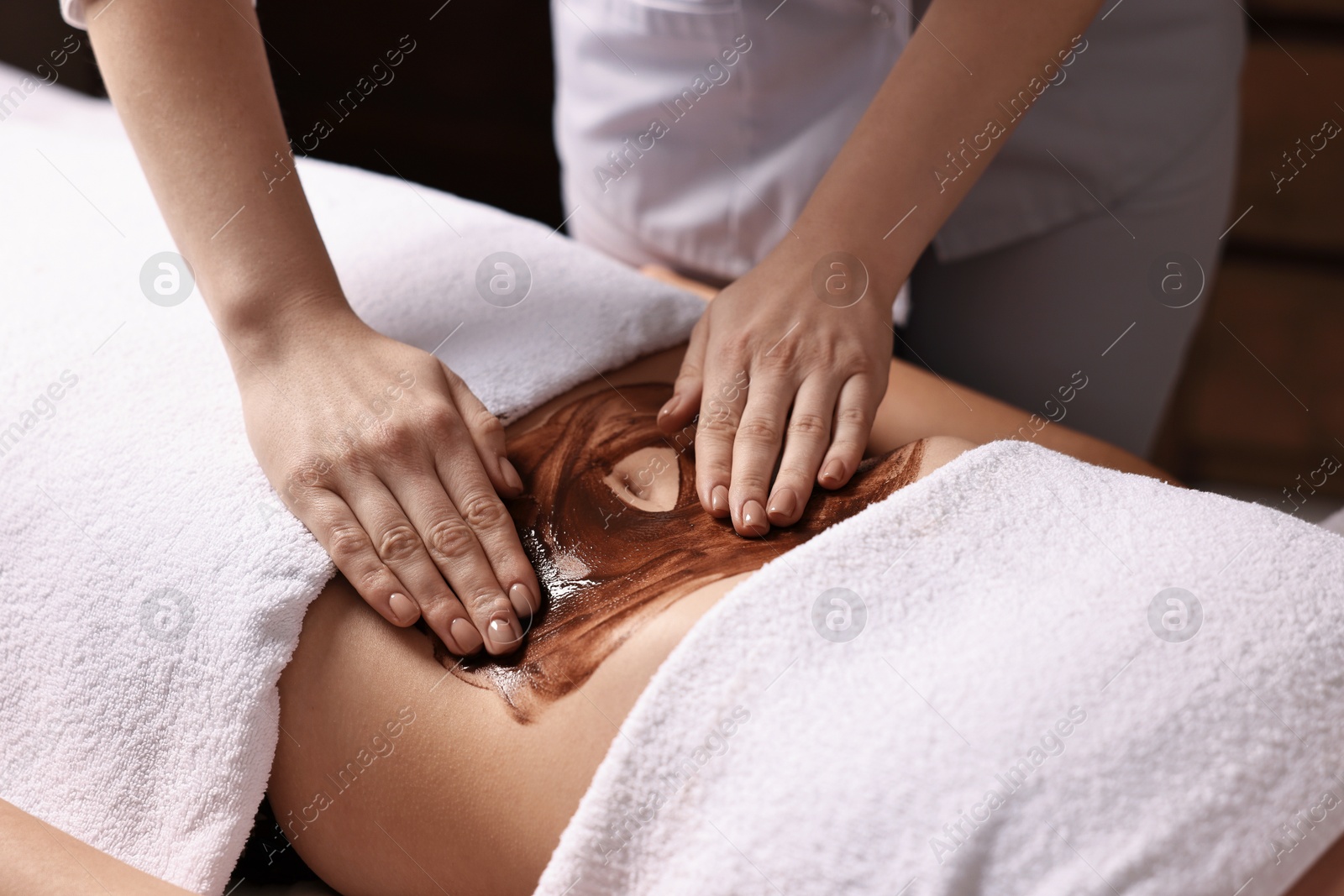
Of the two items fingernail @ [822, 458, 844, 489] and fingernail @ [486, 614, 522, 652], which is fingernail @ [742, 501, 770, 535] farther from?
fingernail @ [486, 614, 522, 652]

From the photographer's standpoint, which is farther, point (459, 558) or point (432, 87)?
point (432, 87)

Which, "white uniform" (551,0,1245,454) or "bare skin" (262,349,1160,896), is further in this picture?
"white uniform" (551,0,1245,454)

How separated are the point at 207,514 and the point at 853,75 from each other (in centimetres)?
77

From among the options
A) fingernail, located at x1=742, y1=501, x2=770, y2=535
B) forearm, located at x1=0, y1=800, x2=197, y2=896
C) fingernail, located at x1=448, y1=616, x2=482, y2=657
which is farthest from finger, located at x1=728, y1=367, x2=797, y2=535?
forearm, located at x1=0, y1=800, x2=197, y2=896

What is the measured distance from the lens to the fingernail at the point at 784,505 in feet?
2.40

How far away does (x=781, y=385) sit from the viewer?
793mm

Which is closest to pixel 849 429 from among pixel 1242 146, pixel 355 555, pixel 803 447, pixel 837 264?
pixel 803 447

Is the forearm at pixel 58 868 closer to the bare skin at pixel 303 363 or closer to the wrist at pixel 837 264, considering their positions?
the bare skin at pixel 303 363

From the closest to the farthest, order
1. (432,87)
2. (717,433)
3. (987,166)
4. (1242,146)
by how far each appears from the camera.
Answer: (717,433) → (987,166) → (432,87) → (1242,146)

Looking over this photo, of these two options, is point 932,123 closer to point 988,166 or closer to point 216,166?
point 988,166

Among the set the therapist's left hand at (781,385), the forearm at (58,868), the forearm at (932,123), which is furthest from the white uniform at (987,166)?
the forearm at (58,868)

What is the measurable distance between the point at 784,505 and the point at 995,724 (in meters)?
0.23

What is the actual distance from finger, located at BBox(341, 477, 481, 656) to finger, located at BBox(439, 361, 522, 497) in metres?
0.08

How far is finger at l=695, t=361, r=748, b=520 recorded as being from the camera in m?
0.75
